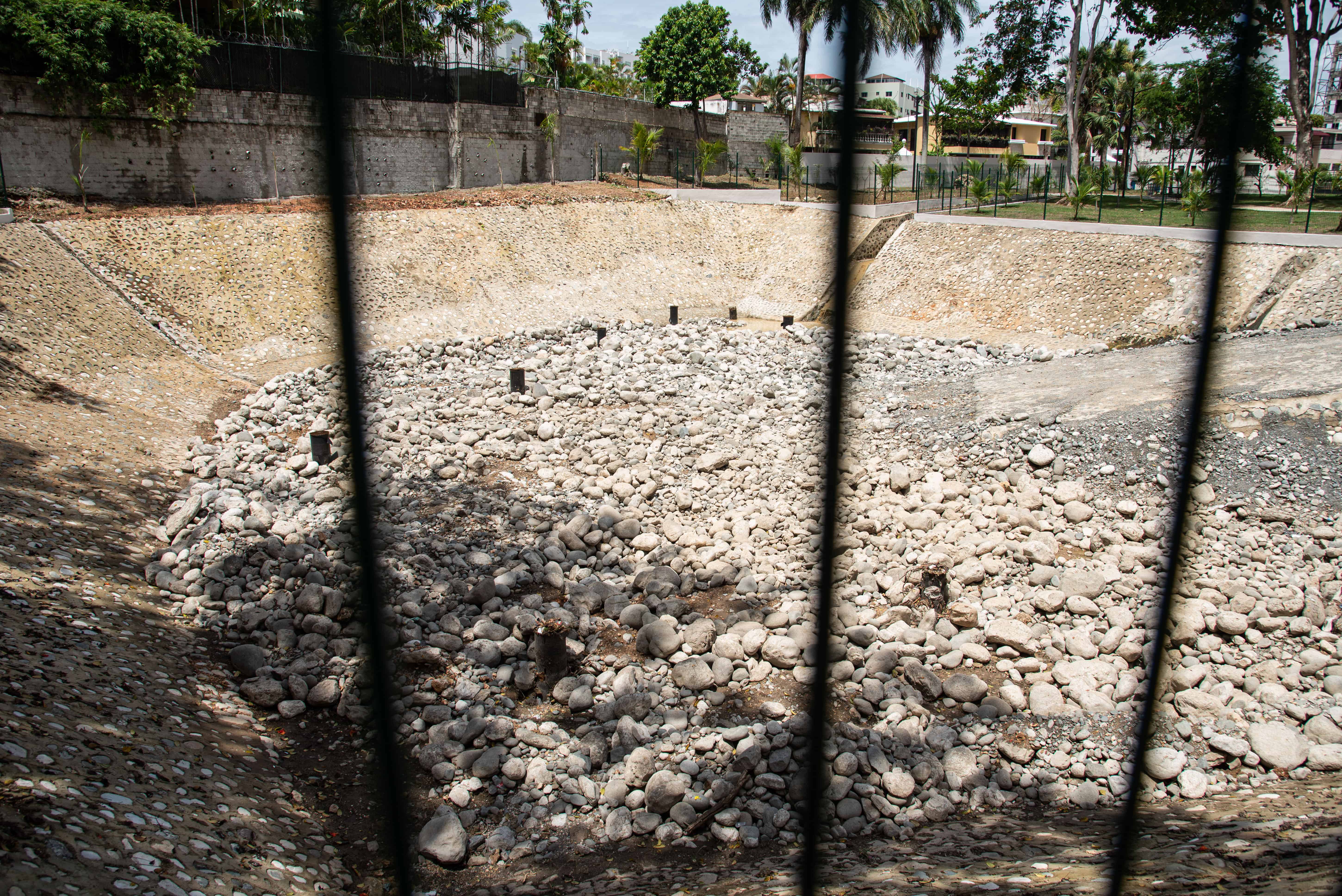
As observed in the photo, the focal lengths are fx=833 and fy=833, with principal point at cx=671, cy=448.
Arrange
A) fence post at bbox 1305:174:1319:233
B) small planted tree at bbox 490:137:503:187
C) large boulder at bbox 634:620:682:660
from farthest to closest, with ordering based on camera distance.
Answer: small planted tree at bbox 490:137:503:187
fence post at bbox 1305:174:1319:233
large boulder at bbox 634:620:682:660

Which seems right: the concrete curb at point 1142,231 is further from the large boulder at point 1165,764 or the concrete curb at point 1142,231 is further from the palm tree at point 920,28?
the large boulder at point 1165,764

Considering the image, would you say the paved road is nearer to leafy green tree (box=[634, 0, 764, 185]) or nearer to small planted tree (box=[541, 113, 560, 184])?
small planted tree (box=[541, 113, 560, 184])

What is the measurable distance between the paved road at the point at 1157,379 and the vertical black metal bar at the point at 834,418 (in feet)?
21.8

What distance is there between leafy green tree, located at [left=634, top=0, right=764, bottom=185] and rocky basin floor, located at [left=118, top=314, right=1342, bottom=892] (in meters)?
28.8

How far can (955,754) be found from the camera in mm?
4840

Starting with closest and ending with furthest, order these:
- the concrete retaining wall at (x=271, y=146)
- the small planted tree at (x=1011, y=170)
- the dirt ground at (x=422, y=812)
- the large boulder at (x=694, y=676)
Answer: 1. the dirt ground at (x=422, y=812)
2. the large boulder at (x=694, y=676)
3. the concrete retaining wall at (x=271, y=146)
4. the small planted tree at (x=1011, y=170)

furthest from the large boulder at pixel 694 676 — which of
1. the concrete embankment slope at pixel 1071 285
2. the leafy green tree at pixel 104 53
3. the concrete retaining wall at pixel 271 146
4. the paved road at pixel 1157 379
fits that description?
the leafy green tree at pixel 104 53

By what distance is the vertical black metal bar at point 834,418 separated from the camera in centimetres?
193

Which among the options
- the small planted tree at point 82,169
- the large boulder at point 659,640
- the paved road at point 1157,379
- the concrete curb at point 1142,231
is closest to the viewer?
the large boulder at point 659,640

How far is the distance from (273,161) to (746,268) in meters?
11.7

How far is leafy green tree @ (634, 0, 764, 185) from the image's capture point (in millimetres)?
34969

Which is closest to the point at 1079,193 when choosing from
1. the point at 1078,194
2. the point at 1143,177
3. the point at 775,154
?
the point at 1078,194

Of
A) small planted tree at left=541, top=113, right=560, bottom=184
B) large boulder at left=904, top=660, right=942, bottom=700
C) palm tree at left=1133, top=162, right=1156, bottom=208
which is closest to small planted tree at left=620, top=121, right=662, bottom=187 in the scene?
small planted tree at left=541, top=113, right=560, bottom=184

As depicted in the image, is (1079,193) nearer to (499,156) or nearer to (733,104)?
(499,156)
